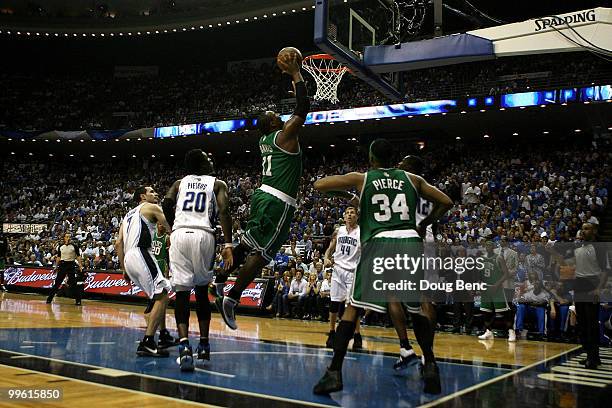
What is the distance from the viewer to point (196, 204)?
5.20 meters

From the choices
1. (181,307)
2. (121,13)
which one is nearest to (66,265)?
(181,307)

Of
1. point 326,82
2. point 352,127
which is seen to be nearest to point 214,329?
point 326,82

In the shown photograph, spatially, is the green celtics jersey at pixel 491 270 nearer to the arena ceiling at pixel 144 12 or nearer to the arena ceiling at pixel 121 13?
the arena ceiling at pixel 144 12

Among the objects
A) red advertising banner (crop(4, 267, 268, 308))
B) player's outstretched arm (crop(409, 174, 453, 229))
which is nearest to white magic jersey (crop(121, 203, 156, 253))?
player's outstretched arm (crop(409, 174, 453, 229))

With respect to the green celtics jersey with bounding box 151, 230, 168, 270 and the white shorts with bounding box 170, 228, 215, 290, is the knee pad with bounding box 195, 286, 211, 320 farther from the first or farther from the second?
the green celtics jersey with bounding box 151, 230, 168, 270

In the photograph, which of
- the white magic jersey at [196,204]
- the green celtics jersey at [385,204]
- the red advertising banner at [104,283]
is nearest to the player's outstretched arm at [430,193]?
the green celtics jersey at [385,204]

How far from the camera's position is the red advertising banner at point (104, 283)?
1427cm

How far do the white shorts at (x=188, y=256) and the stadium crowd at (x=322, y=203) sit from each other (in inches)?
194

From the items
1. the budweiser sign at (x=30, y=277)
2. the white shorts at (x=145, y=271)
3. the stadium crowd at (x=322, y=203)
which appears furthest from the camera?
the budweiser sign at (x=30, y=277)

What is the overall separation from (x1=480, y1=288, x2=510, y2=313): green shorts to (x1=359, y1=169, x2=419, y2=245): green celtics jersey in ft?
22.6

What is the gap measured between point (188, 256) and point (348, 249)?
3.02 meters

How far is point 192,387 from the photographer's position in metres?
4.02

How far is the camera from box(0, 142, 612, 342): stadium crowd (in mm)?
13680

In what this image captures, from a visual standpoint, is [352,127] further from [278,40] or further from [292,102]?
[278,40]
